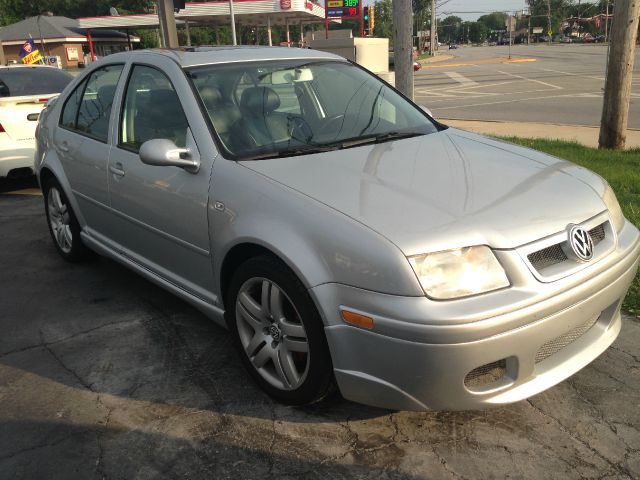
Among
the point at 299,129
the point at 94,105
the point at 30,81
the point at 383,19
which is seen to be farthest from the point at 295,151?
the point at 383,19

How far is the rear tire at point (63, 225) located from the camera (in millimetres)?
4637

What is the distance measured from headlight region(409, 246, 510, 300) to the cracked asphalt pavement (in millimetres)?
753

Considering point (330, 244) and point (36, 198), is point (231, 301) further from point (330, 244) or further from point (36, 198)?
point (36, 198)

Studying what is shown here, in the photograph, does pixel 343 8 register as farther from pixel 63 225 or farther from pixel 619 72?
pixel 63 225

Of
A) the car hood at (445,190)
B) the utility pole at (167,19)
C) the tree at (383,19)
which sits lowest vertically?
the car hood at (445,190)

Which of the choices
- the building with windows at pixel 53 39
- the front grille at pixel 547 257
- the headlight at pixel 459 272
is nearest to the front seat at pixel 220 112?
the headlight at pixel 459 272

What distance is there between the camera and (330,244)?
2.36 meters

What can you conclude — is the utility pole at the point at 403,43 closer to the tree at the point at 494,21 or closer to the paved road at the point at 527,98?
the paved road at the point at 527,98

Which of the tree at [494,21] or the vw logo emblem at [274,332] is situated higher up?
the tree at [494,21]

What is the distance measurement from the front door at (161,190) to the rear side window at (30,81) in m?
4.80

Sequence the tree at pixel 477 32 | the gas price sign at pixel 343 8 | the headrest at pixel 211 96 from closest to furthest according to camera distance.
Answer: the headrest at pixel 211 96, the gas price sign at pixel 343 8, the tree at pixel 477 32

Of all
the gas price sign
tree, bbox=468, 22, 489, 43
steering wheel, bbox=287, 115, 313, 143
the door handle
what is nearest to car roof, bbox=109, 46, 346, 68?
steering wheel, bbox=287, 115, 313, 143

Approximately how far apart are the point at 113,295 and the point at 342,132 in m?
2.11

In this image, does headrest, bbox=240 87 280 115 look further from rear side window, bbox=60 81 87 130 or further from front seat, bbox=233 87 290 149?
rear side window, bbox=60 81 87 130
